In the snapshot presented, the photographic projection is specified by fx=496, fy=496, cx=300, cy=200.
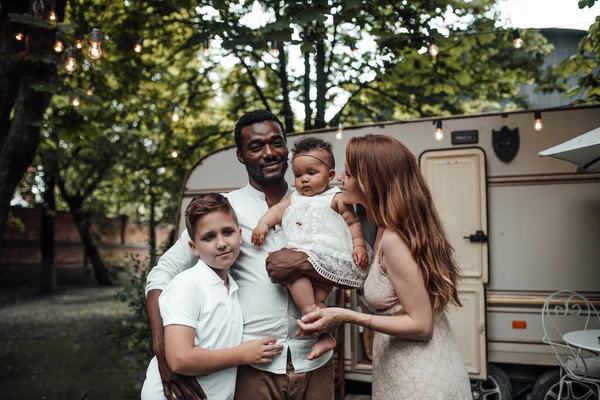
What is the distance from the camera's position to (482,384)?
191 inches

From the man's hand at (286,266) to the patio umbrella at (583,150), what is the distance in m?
2.50

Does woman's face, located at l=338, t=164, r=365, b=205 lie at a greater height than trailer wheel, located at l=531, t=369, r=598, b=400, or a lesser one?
greater

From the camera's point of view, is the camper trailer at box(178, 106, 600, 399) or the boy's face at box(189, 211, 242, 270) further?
the camper trailer at box(178, 106, 600, 399)

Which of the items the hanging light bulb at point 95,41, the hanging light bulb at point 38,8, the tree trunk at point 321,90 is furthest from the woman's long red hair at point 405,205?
the tree trunk at point 321,90

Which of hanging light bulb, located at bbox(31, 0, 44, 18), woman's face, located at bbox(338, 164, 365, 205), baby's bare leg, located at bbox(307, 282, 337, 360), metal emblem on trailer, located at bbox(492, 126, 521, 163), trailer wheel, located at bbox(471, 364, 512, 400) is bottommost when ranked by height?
trailer wheel, located at bbox(471, 364, 512, 400)

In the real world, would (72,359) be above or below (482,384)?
below

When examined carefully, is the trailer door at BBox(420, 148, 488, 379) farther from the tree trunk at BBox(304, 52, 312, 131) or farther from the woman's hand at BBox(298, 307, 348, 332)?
the woman's hand at BBox(298, 307, 348, 332)

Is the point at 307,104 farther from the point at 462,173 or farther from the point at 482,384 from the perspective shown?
the point at 482,384

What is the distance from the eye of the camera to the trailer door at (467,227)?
4.71 meters

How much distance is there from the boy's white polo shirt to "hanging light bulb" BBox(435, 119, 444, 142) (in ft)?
11.3

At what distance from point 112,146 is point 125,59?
437 centimetres

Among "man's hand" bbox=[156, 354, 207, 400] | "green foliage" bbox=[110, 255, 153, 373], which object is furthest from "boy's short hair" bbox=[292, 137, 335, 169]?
"green foliage" bbox=[110, 255, 153, 373]

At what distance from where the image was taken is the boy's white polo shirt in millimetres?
1845

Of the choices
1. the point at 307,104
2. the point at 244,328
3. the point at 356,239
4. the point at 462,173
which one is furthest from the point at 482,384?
the point at 307,104
